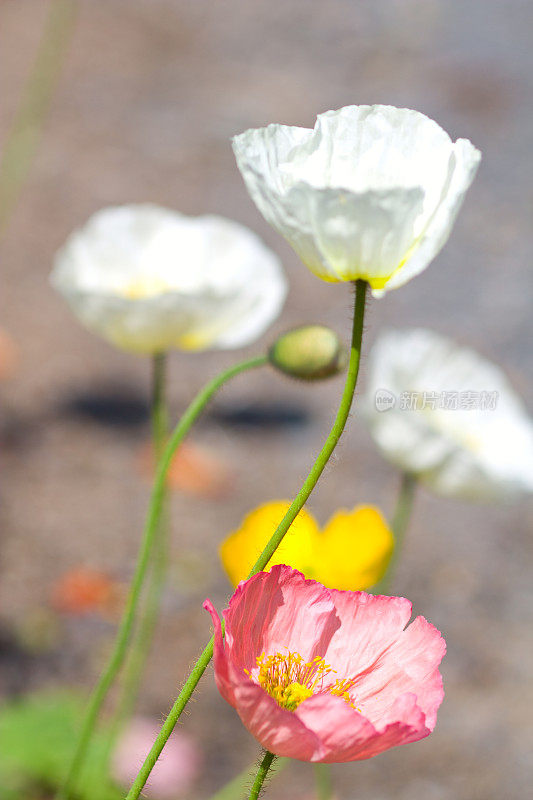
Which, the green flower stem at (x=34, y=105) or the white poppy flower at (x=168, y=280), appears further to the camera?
the green flower stem at (x=34, y=105)

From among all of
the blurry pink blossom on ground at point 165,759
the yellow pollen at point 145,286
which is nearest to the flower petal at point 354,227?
the yellow pollen at point 145,286

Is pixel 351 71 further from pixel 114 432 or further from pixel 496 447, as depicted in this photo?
pixel 496 447

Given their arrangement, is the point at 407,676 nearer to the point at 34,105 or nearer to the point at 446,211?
the point at 446,211

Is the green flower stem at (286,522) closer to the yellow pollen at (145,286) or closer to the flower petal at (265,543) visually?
the flower petal at (265,543)

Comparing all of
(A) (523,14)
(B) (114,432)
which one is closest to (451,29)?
(A) (523,14)

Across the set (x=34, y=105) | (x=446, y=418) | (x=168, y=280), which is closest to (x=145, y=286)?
(x=168, y=280)

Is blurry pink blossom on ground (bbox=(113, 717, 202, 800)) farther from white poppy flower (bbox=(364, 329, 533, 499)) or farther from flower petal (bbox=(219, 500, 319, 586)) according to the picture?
flower petal (bbox=(219, 500, 319, 586))

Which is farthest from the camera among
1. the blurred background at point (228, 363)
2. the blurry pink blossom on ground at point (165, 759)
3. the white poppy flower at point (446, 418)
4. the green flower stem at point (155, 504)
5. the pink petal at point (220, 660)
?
the blurred background at point (228, 363)
